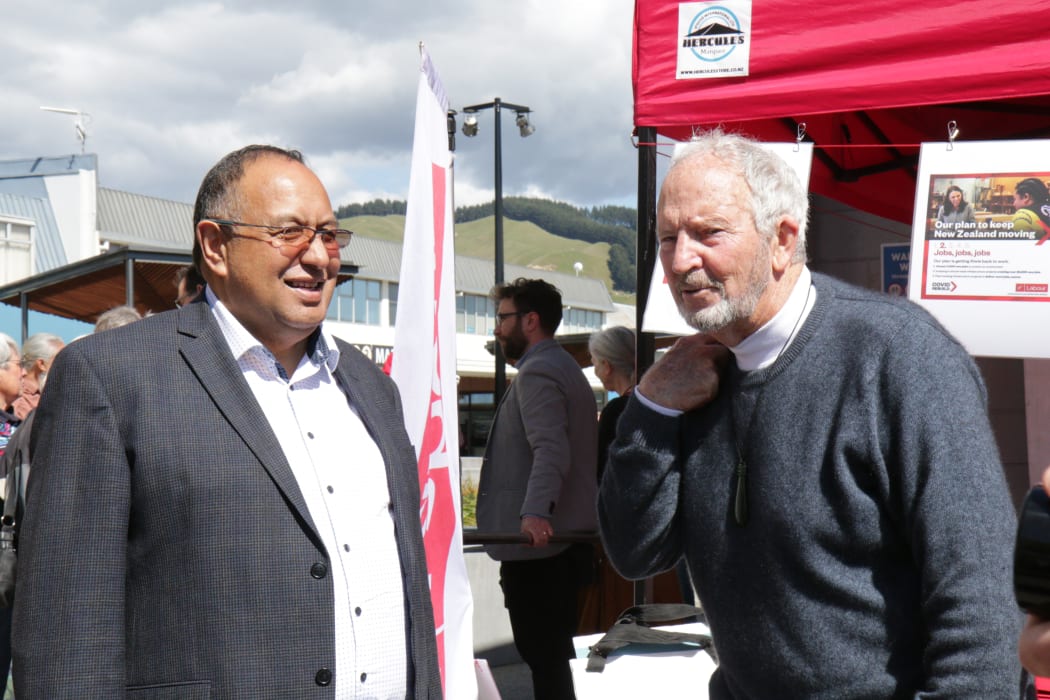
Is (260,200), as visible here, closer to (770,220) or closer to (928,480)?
(770,220)

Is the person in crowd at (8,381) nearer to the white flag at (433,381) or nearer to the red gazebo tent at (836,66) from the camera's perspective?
the white flag at (433,381)

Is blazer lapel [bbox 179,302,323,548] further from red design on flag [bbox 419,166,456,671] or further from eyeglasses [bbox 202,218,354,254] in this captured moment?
red design on flag [bbox 419,166,456,671]

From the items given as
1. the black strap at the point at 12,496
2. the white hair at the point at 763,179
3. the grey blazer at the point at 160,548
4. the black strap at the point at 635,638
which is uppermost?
the white hair at the point at 763,179

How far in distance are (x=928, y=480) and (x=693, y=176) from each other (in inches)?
26.1

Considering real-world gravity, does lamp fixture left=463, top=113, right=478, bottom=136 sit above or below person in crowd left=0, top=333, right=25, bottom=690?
above

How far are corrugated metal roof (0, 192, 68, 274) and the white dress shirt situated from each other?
48482 mm

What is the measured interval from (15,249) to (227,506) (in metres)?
45.3

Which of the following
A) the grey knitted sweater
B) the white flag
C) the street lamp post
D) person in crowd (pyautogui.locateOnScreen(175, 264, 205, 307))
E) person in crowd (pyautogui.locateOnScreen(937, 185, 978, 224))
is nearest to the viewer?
the grey knitted sweater

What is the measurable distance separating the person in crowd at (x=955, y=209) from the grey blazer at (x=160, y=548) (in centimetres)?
210

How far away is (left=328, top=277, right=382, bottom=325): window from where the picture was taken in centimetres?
5700

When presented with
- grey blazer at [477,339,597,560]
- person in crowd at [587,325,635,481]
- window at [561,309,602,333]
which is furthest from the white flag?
window at [561,309,602,333]

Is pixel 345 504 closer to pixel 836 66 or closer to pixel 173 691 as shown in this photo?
pixel 173 691

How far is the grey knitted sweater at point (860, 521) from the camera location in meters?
1.67

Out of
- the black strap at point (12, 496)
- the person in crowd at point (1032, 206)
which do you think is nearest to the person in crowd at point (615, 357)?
the person in crowd at point (1032, 206)
